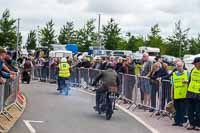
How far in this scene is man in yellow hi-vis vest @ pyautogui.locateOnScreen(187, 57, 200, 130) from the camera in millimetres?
14602

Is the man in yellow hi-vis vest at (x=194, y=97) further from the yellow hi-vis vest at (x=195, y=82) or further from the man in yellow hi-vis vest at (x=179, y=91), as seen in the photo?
the man in yellow hi-vis vest at (x=179, y=91)

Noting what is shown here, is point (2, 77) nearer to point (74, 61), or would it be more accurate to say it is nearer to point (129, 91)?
point (129, 91)

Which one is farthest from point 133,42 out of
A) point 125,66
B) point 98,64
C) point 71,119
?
point 71,119

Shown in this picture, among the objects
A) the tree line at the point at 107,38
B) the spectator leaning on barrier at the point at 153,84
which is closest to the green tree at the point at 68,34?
the tree line at the point at 107,38

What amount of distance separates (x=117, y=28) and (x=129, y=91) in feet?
199

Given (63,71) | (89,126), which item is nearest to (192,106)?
(89,126)

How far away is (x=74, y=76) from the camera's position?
32.8 meters

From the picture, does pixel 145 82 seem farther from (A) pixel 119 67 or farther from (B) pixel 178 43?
(B) pixel 178 43

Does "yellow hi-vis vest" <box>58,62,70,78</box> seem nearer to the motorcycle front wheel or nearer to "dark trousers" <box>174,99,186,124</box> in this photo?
the motorcycle front wheel

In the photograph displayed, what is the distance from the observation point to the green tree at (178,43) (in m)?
76.5

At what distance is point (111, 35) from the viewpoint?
81938 millimetres

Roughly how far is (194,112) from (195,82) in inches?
32.0

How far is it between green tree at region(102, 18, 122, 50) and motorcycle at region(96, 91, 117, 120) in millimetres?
64469

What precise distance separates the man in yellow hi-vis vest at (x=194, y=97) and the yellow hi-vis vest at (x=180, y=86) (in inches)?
15.8
